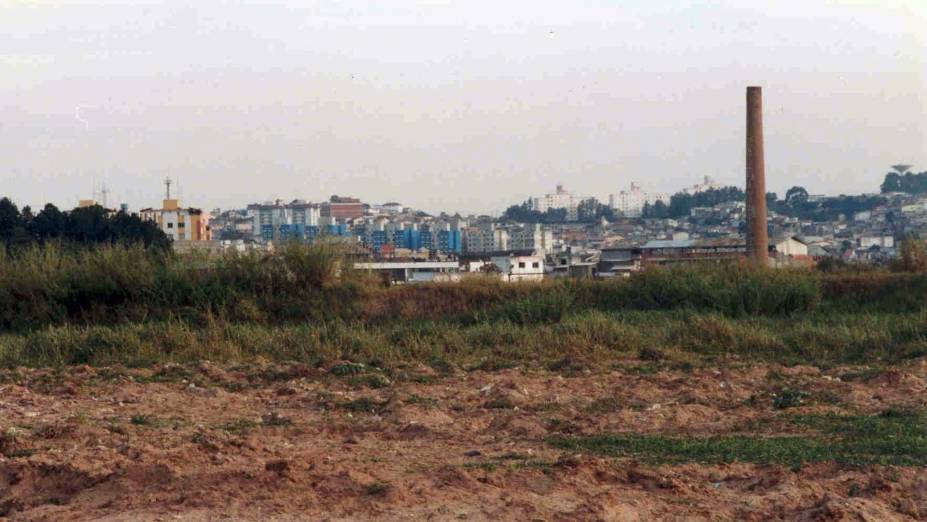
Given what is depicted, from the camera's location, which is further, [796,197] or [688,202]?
[688,202]

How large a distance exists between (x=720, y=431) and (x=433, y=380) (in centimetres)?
403

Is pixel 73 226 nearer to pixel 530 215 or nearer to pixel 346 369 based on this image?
pixel 346 369

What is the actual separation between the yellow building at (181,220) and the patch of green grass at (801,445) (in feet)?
125

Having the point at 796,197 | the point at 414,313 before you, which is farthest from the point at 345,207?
the point at 414,313

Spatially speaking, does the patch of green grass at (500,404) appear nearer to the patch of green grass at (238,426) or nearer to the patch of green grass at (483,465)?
the patch of green grass at (238,426)

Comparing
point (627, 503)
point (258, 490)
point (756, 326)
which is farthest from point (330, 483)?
point (756, 326)

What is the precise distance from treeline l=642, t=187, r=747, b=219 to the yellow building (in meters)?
23.7

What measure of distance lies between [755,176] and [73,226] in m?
20.5

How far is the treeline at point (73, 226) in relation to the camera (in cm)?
3142

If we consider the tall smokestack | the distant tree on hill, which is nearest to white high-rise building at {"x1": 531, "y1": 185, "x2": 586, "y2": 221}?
the distant tree on hill

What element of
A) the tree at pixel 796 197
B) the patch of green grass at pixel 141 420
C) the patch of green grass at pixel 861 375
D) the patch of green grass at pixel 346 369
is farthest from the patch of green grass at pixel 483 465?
the tree at pixel 796 197

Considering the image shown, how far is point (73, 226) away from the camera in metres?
32.2

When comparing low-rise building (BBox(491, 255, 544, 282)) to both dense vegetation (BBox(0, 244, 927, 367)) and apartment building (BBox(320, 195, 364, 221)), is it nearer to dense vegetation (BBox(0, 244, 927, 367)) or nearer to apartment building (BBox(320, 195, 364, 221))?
dense vegetation (BBox(0, 244, 927, 367))

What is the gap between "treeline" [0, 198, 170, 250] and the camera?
31.4 metres
